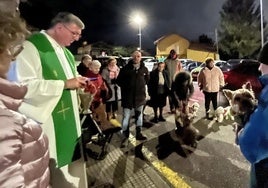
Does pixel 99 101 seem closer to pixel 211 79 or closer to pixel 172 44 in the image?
pixel 211 79

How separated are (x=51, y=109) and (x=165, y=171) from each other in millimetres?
2807

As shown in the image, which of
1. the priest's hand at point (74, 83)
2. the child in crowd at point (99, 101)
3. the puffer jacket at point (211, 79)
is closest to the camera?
the priest's hand at point (74, 83)

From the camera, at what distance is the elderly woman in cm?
142

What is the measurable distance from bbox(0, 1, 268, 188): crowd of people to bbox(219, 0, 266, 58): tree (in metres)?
40.6

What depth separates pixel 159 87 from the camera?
369 inches

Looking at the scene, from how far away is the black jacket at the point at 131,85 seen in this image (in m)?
7.38

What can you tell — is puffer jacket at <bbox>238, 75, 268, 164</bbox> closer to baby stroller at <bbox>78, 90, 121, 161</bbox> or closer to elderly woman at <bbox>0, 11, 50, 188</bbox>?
elderly woman at <bbox>0, 11, 50, 188</bbox>

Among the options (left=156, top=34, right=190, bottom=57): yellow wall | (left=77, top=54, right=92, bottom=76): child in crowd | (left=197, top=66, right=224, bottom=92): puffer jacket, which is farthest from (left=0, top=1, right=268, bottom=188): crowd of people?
(left=156, top=34, right=190, bottom=57): yellow wall

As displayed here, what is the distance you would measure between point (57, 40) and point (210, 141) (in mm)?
4412

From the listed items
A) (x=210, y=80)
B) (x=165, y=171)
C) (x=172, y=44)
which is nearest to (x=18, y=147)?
(x=165, y=171)

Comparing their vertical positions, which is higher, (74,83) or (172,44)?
(172,44)

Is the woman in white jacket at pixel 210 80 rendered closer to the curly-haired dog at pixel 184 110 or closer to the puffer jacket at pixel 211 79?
the puffer jacket at pixel 211 79

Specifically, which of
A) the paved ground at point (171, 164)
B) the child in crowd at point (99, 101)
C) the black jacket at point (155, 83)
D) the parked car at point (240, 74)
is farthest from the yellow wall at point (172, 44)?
the paved ground at point (171, 164)

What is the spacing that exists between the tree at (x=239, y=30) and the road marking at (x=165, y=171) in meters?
40.0
